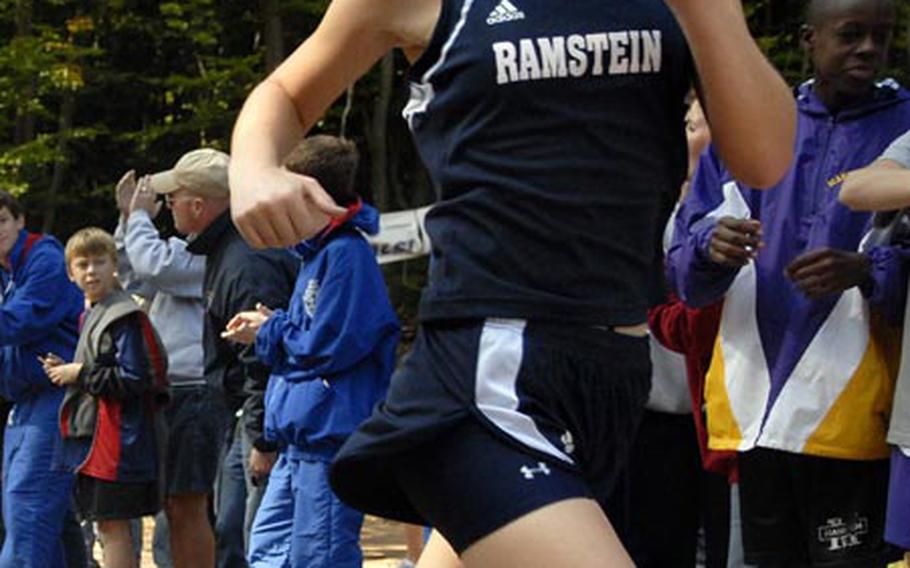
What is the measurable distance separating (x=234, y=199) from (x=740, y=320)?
2.73 metres

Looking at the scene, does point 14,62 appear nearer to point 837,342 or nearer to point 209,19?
point 209,19

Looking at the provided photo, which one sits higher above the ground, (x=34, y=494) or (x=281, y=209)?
(x=281, y=209)

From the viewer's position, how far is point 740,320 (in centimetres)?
Result: 564

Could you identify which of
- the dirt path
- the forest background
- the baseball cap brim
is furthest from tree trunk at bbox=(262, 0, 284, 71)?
the baseball cap brim

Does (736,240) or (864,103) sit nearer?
(736,240)

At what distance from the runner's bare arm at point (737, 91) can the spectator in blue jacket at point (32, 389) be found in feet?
21.7

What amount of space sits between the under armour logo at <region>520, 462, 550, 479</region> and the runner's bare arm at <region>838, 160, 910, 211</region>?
2193mm

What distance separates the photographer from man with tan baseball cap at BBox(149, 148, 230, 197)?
8898 millimetres

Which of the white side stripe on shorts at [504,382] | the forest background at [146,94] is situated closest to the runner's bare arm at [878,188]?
the white side stripe on shorts at [504,382]

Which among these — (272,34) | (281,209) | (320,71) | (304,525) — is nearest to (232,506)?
(304,525)

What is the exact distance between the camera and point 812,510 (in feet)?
18.0

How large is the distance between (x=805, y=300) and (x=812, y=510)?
588 millimetres

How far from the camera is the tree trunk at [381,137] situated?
2291 cm

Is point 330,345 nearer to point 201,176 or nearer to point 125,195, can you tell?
point 201,176
